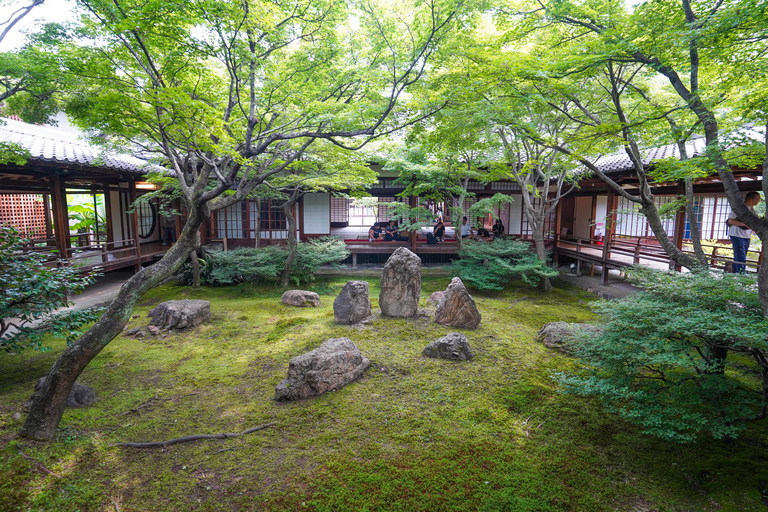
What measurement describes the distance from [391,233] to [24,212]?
1377 centimetres

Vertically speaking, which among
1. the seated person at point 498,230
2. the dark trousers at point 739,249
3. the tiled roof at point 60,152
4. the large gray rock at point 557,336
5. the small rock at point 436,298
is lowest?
the large gray rock at point 557,336

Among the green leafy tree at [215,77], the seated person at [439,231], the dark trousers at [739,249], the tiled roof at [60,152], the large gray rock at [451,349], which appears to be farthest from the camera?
the seated person at [439,231]

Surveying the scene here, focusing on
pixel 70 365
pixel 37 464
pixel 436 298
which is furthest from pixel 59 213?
pixel 436 298

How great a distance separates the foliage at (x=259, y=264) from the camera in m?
11.3

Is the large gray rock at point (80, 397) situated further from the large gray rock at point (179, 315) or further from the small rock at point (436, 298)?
the small rock at point (436, 298)

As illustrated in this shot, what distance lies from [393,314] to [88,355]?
5087 millimetres

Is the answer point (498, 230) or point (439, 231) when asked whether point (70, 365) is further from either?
point (498, 230)

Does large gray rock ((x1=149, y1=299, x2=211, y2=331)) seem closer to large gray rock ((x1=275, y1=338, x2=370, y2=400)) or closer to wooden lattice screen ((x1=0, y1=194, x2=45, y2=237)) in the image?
large gray rock ((x1=275, y1=338, x2=370, y2=400))

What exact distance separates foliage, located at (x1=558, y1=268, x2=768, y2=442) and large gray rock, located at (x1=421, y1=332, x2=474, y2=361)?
189cm

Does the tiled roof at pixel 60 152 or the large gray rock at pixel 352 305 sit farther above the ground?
the tiled roof at pixel 60 152

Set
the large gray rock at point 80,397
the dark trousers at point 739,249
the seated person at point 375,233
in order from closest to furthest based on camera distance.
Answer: the large gray rock at point 80,397
the dark trousers at point 739,249
the seated person at point 375,233

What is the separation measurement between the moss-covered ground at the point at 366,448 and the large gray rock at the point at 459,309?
40.6 inches

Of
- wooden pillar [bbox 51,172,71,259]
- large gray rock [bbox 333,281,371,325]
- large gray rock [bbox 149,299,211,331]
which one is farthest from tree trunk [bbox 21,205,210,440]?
wooden pillar [bbox 51,172,71,259]

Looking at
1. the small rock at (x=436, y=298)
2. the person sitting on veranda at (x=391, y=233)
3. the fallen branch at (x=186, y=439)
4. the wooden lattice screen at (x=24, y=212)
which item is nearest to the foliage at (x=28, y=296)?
the fallen branch at (x=186, y=439)
